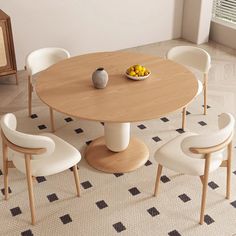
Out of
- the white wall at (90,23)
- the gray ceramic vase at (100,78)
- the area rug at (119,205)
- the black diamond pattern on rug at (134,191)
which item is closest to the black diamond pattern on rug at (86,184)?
the area rug at (119,205)

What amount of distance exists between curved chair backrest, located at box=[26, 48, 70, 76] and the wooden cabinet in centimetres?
69

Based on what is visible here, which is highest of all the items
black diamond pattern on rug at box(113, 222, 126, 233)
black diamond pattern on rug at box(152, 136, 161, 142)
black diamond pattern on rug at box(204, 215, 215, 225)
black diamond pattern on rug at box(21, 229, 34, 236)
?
black diamond pattern on rug at box(152, 136, 161, 142)

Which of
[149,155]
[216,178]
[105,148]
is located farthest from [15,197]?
[216,178]

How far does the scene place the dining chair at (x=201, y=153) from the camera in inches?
97.3

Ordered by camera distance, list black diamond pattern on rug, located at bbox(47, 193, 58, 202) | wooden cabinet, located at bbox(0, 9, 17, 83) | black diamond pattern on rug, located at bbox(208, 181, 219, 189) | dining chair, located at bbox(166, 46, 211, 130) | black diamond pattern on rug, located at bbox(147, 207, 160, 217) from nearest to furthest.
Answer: black diamond pattern on rug, located at bbox(147, 207, 160, 217), black diamond pattern on rug, located at bbox(47, 193, 58, 202), black diamond pattern on rug, located at bbox(208, 181, 219, 189), dining chair, located at bbox(166, 46, 211, 130), wooden cabinet, located at bbox(0, 9, 17, 83)

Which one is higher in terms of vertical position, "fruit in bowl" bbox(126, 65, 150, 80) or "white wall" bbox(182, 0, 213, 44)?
"fruit in bowl" bbox(126, 65, 150, 80)

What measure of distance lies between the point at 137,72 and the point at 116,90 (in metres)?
0.26

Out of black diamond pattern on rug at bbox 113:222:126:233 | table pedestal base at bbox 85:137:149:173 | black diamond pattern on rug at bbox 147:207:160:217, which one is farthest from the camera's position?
table pedestal base at bbox 85:137:149:173

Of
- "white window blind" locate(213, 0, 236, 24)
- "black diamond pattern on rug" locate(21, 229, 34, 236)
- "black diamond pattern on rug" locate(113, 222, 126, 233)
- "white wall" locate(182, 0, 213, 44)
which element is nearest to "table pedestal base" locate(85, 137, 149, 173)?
"black diamond pattern on rug" locate(113, 222, 126, 233)

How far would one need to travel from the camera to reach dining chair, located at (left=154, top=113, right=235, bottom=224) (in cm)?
247

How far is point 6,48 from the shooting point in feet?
14.2

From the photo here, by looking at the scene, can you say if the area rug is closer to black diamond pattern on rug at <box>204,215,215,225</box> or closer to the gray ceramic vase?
black diamond pattern on rug at <box>204,215,215,225</box>

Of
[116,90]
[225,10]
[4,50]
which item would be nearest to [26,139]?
[116,90]

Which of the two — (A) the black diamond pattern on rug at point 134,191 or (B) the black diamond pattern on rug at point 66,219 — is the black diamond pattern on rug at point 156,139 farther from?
(B) the black diamond pattern on rug at point 66,219
